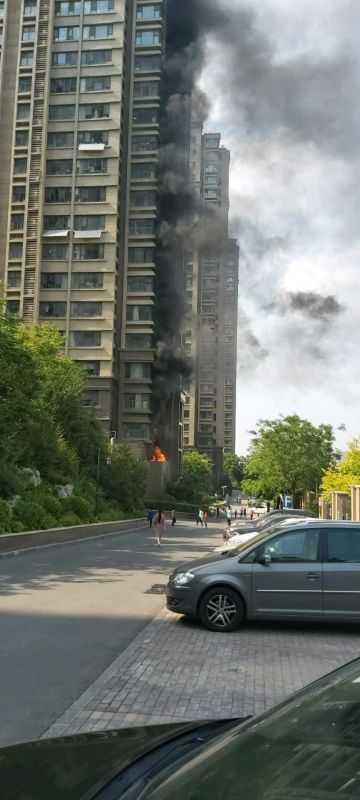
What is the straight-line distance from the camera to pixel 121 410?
75.0 m

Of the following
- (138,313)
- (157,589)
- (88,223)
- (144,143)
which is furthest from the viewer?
(144,143)

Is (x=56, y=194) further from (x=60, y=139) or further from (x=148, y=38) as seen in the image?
(x=148, y=38)

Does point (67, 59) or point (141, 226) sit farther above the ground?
point (67, 59)

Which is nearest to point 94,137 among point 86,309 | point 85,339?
point 86,309

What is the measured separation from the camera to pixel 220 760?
1.66 metres

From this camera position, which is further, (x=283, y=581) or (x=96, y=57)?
(x=96, y=57)

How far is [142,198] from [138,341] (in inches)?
668

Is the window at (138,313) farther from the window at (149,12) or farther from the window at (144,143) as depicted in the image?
the window at (149,12)

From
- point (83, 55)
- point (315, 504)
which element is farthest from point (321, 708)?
point (83, 55)

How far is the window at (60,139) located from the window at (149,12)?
1837cm

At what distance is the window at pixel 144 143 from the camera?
78250mm

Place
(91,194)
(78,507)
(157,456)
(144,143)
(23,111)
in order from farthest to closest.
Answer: (144,143)
(157,456)
(23,111)
(91,194)
(78,507)

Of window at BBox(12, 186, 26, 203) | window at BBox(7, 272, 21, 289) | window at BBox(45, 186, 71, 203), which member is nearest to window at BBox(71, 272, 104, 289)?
window at BBox(7, 272, 21, 289)

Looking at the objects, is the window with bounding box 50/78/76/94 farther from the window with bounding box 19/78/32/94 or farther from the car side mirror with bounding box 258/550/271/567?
the car side mirror with bounding box 258/550/271/567
